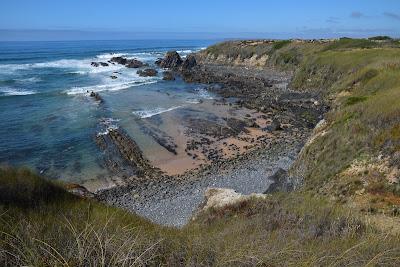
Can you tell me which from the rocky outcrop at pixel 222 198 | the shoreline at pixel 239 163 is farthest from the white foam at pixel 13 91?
the rocky outcrop at pixel 222 198

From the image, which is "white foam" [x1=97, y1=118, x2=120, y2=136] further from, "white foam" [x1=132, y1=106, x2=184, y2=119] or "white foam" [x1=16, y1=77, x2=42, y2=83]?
"white foam" [x1=16, y1=77, x2=42, y2=83]

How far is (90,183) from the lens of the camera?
21297 mm

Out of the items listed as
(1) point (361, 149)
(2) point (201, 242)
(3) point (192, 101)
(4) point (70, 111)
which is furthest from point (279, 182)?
(3) point (192, 101)

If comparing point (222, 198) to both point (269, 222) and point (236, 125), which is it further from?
point (236, 125)

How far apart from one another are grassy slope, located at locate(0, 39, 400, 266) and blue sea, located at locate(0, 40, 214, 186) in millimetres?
12619

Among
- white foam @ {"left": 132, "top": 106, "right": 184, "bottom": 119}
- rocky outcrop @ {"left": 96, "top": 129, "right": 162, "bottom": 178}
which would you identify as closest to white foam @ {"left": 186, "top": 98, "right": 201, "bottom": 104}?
white foam @ {"left": 132, "top": 106, "right": 184, "bottom": 119}

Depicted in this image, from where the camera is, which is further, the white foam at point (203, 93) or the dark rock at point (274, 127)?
the white foam at point (203, 93)

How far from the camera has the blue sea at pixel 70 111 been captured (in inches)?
963

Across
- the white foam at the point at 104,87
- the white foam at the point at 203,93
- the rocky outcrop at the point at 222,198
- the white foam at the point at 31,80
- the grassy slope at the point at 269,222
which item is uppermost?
the grassy slope at the point at 269,222

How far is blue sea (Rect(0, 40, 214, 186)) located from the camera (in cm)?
2447

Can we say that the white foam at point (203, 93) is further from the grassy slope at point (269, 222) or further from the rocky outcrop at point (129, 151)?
the grassy slope at point (269, 222)

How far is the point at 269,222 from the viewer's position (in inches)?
311

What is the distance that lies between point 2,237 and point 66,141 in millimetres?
23937

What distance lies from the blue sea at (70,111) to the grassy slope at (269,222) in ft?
41.4
